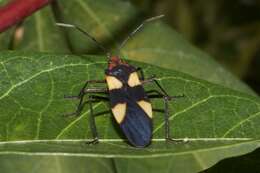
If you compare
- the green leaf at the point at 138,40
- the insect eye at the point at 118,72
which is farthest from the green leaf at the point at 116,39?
the insect eye at the point at 118,72

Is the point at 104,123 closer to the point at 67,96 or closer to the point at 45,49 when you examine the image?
the point at 67,96

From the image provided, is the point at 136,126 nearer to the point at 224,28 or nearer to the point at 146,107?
the point at 146,107

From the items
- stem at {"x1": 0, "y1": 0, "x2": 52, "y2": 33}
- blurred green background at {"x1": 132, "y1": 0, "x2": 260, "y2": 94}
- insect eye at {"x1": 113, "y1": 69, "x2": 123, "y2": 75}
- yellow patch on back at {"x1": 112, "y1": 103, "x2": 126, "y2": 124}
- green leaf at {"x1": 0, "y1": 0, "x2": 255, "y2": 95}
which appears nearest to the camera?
stem at {"x1": 0, "y1": 0, "x2": 52, "y2": 33}

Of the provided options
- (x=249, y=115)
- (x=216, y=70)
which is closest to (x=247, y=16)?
(x=216, y=70)

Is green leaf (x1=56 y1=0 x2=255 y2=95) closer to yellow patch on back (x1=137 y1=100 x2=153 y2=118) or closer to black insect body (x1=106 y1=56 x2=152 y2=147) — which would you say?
black insect body (x1=106 y1=56 x2=152 y2=147)

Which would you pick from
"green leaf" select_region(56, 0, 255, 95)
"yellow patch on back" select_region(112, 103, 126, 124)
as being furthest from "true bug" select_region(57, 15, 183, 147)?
"green leaf" select_region(56, 0, 255, 95)

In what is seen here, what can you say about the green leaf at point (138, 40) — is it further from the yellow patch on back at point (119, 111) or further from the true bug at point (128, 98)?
the yellow patch on back at point (119, 111)
